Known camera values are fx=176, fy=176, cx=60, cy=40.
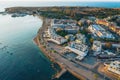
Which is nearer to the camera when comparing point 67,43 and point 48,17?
point 67,43

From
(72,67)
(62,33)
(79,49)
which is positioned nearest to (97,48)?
(79,49)

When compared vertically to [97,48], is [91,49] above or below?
below

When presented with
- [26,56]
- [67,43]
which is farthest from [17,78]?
[67,43]

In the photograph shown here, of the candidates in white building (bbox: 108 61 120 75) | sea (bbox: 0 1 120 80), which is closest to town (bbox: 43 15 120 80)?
white building (bbox: 108 61 120 75)

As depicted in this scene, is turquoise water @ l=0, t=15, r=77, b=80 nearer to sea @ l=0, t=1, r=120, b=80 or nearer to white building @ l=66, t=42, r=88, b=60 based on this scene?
sea @ l=0, t=1, r=120, b=80

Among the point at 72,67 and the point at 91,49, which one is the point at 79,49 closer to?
the point at 91,49

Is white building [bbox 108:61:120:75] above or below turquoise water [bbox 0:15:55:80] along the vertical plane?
above

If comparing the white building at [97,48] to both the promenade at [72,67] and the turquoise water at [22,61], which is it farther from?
the turquoise water at [22,61]

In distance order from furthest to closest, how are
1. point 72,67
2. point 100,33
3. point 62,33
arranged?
point 62,33 → point 100,33 → point 72,67

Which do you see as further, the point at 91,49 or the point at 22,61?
the point at 91,49

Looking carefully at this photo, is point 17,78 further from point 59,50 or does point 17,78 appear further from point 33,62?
point 59,50

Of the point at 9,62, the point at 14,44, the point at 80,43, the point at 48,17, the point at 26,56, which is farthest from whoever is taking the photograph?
the point at 48,17
